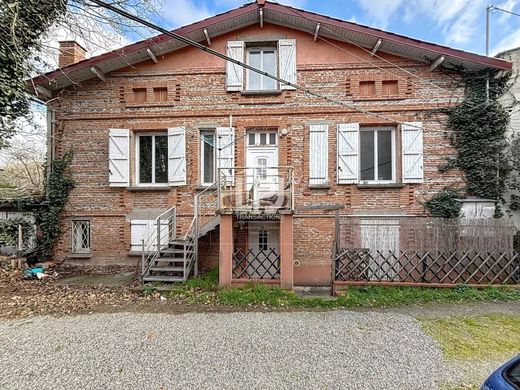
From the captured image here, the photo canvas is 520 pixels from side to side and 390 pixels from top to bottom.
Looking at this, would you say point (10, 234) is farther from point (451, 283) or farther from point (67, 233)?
point (451, 283)

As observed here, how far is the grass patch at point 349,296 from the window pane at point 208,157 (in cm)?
398

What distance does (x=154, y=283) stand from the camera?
24.9 ft

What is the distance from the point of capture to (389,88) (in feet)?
30.9

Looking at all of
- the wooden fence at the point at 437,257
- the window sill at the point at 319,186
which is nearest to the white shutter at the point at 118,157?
the window sill at the point at 319,186

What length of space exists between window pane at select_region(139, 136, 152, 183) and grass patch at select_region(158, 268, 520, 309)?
457 centimetres

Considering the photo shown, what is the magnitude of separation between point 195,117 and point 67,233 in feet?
19.2

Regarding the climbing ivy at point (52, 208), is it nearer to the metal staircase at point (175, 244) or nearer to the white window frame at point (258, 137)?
the metal staircase at point (175, 244)

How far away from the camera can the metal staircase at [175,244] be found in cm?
771

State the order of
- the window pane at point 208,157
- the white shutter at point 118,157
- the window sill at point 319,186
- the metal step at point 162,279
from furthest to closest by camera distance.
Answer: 1. the window pane at point 208,157
2. the white shutter at point 118,157
3. the window sill at point 319,186
4. the metal step at point 162,279

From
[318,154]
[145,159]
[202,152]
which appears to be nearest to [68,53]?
[145,159]

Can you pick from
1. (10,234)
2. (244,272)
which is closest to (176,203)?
(244,272)

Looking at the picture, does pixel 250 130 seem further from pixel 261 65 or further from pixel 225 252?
pixel 225 252

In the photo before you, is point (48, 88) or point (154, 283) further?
point (48, 88)

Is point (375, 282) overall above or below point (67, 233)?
below
